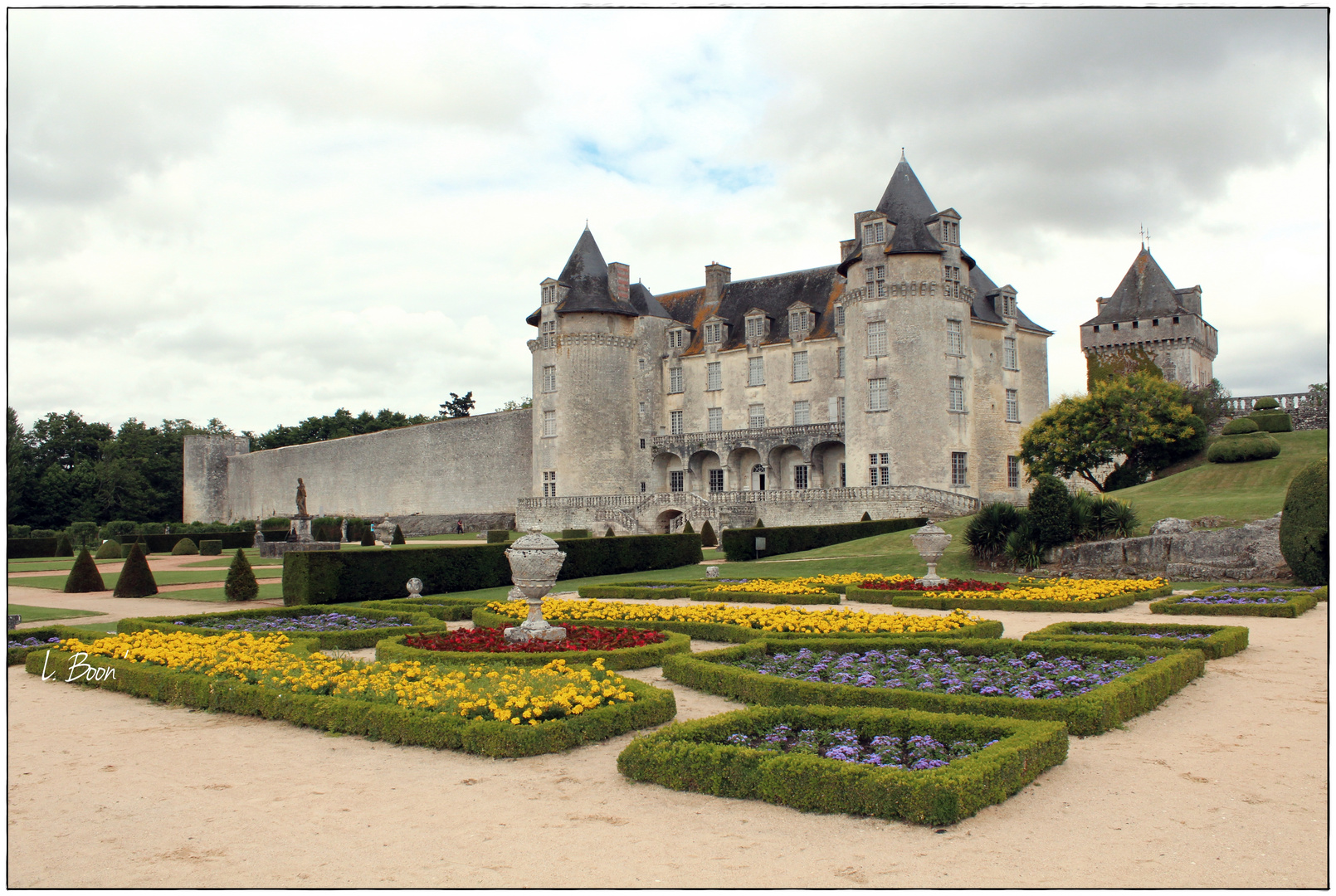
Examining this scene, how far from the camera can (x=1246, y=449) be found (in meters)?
29.7

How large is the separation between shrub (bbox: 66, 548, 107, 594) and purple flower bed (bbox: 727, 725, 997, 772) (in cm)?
1840

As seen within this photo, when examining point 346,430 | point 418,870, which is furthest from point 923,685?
point 346,430

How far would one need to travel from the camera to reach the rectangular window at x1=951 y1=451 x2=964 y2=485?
34.9m

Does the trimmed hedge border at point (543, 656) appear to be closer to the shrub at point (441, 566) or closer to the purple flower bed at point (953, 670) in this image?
the purple flower bed at point (953, 670)

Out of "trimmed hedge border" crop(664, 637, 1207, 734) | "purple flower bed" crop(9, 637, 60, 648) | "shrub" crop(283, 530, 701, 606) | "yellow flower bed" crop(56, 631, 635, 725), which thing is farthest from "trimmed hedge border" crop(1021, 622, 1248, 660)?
"purple flower bed" crop(9, 637, 60, 648)

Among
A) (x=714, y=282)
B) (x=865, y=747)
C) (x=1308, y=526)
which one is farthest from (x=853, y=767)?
(x=714, y=282)

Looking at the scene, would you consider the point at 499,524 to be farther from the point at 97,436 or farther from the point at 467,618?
the point at 97,436

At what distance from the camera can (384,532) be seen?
3819 cm

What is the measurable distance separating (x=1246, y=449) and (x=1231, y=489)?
3982mm

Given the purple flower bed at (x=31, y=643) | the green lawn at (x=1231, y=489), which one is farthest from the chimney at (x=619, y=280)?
the purple flower bed at (x=31, y=643)

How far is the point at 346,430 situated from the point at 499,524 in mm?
30955

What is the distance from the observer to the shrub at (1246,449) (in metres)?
29.7

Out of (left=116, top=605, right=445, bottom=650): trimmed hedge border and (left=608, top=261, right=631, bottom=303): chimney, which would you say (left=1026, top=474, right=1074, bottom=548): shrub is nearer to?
(left=116, top=605, right=445, bottom=650): trimmed hedge border

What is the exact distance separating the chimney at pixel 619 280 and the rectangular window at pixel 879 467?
1456 cm
